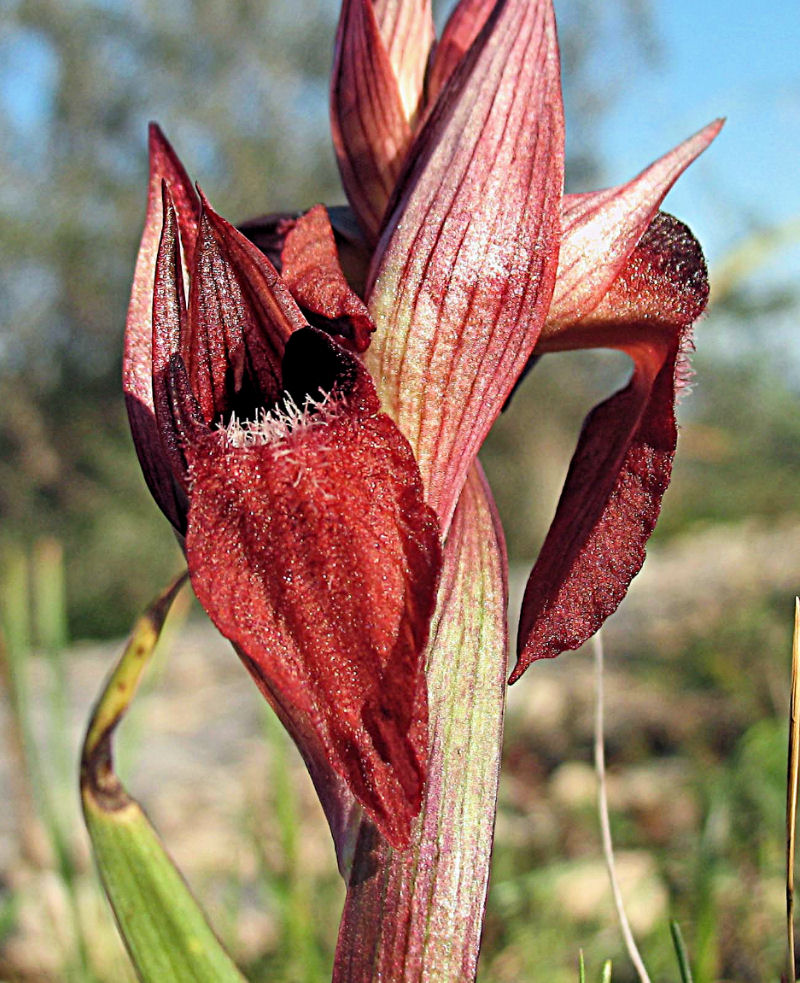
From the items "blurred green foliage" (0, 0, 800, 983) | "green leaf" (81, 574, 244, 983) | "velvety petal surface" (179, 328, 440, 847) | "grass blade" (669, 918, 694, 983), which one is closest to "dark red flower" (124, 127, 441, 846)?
"velvety petal surface" (179, 328, 440, 847)

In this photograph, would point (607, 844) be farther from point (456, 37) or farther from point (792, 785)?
point (456, 37)

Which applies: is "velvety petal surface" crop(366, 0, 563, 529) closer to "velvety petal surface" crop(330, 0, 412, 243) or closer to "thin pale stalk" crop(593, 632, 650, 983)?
"velvety petal surface" crop(330, 0, 412, 243)

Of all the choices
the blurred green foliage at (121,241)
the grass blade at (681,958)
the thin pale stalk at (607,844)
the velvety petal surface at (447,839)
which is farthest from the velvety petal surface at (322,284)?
the blurred green foliage at (121,241)

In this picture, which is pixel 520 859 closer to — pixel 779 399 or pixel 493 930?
pixel 493 930

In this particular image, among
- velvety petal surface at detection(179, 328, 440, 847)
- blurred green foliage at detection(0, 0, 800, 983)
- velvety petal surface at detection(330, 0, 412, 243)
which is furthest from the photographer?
blurred green foliage at detection(0, 0, 800, 983)

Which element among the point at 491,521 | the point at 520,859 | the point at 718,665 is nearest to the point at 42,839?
the point at 520,859

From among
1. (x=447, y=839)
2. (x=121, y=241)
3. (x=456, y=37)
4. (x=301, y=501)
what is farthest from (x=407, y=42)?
(x=121, y=241)
